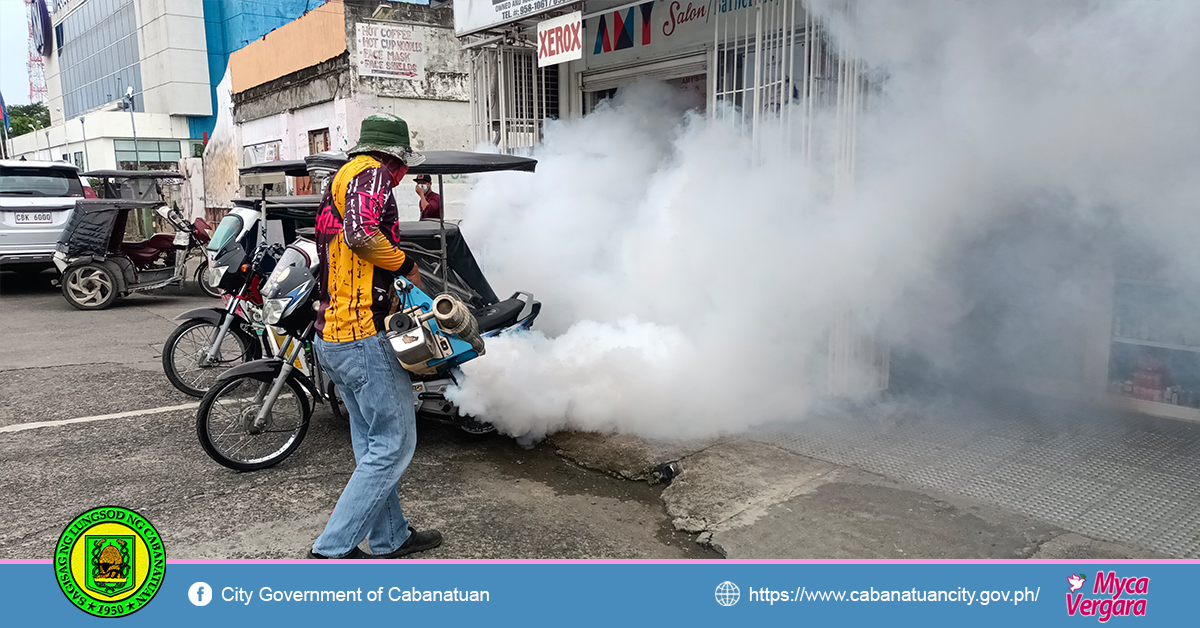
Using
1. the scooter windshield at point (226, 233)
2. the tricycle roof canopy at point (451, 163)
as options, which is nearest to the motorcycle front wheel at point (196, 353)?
the scooter windshield at point (226, 233)

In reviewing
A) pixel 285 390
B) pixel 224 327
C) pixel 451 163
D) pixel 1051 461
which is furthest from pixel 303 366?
pixel 1051 461

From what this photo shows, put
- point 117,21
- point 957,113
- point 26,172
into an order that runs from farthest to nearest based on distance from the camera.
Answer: point 117,21, point 26,172, point 957,113

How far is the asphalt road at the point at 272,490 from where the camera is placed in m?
3.65

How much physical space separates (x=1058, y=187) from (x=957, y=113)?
0.78 meters

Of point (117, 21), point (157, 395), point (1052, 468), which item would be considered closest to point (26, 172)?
point (157, 395)

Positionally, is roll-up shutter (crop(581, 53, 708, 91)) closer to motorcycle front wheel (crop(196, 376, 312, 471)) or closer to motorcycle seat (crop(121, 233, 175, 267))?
motorcycle front wheel (crop(196, 376, 312, 471))

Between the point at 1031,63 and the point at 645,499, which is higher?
the point at 1031,63

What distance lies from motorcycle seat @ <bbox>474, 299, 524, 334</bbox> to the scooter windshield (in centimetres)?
199

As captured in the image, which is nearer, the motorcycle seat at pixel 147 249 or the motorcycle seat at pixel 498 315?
the motorcycle seat at pixel 498 315

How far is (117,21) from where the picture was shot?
49844 millimetres

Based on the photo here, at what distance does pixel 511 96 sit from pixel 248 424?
4.78 m

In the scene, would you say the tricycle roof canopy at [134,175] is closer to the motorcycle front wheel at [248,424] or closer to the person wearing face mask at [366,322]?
the motorcycle front wheel at [248,424]

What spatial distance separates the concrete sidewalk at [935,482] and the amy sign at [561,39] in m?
3.34

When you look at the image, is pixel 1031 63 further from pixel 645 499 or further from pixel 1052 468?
pixel 645 499
